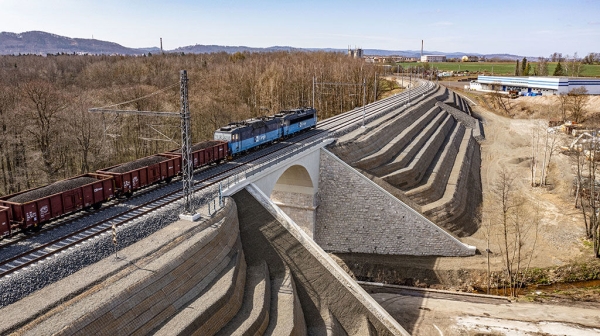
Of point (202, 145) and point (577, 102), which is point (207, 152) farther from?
point (577, 102)

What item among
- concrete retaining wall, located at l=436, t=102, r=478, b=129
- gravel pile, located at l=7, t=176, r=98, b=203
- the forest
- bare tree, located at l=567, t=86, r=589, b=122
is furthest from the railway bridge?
bare tree, located at l=567, t=86, r=589, b=122

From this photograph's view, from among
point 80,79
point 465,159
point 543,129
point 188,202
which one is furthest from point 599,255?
point 80,79

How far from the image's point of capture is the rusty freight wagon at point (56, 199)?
21.0 m

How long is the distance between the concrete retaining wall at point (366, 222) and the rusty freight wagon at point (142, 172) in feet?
51.9

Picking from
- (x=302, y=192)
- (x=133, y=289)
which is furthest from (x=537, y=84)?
(x=133, y=289)

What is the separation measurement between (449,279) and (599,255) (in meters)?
13.4

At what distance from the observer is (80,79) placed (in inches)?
3346

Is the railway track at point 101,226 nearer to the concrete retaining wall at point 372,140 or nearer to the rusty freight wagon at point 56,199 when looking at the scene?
the rusty freight wagon at point 56,199

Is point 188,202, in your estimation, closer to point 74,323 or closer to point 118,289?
point 118,289

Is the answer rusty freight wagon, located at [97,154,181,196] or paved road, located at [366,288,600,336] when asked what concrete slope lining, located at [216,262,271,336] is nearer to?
rusty freight wagon, located at [97,154,181,196]

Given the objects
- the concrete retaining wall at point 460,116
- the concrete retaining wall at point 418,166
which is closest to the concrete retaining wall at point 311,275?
the concrete retaining wall at point 418,166

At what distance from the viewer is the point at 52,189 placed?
23875mm

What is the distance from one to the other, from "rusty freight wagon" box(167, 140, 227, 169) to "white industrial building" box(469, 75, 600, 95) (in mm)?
106913

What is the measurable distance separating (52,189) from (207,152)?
12.3 metres
